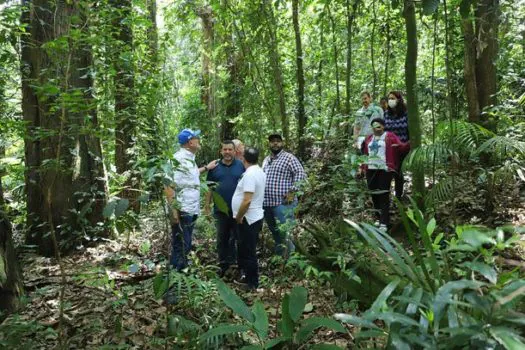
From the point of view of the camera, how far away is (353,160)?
3703mm

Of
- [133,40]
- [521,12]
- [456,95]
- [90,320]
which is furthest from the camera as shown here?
[521,12]

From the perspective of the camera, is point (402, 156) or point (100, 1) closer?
point (100, 1)

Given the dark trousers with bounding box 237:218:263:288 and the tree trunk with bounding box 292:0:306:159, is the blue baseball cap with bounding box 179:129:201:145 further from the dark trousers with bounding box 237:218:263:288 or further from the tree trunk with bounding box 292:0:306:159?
the tree trunk with bounding box 292:0:306:159

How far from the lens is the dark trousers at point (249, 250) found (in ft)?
16.6

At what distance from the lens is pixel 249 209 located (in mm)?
5035

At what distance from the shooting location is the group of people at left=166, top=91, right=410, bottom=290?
4871 millimetres

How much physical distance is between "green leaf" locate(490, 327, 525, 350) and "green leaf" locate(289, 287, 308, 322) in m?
1.04

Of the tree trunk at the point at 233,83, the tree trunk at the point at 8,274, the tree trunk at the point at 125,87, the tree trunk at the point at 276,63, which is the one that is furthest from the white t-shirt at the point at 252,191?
the tree trunk at the point at 233,83

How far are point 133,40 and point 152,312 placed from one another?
15.4ft

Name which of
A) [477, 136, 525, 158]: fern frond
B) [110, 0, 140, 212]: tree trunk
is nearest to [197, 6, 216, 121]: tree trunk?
[110, 0, 140, 212]: tree trunk

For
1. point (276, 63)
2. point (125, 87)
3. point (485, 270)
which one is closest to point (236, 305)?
point (485, 270)

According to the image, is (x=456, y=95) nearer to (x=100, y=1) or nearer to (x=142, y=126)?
(x=142, y=126)

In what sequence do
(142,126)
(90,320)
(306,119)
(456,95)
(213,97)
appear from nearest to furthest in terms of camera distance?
(90,320)
(142,126)
(456,95)
(306,119)
(213,97)

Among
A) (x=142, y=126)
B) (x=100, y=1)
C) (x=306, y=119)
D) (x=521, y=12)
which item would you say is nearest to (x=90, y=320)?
(x=100, y=1)
